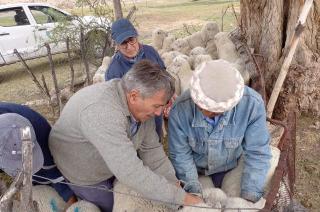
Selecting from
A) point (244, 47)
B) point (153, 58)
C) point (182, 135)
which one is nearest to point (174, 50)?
point (244, 47)

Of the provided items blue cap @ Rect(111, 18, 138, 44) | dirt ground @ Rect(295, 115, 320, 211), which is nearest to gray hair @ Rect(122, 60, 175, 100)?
blue cap @ Rect(111, 18, 138, 44)

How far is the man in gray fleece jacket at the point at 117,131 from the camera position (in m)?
1.68

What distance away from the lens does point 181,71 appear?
4.11m

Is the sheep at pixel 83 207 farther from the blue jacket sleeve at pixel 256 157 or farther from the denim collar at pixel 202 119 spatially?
the blue jacket sleeve at pixel 256 157

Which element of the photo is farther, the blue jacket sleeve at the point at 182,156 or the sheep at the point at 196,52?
the sheep at the point at 196,52

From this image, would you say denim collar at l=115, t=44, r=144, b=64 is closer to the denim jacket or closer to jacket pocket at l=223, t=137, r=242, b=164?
the denim jacket

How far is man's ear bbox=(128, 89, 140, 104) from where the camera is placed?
67.9 inches

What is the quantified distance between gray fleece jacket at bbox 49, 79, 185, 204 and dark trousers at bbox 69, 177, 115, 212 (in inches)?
2.2

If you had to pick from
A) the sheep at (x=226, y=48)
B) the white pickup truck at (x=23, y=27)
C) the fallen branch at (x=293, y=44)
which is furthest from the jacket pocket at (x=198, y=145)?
the white pickup truck at (x=23, y=27)

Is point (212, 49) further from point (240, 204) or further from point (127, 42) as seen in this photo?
point (240, 204)

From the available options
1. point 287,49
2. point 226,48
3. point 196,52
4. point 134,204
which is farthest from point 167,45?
point 134,204

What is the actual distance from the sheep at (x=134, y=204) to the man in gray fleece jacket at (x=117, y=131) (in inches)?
5.0

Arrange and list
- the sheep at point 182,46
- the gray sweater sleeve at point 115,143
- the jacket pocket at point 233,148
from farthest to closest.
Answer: the sheep at point 182,46
the jacket pocket at point 233,148
the gray sweater sleeve at point 115,143

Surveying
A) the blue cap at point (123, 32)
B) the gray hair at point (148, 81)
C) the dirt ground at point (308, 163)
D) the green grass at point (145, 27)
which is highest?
the gray hair at point (148, 81)
